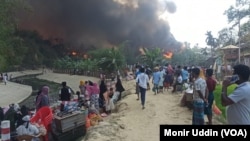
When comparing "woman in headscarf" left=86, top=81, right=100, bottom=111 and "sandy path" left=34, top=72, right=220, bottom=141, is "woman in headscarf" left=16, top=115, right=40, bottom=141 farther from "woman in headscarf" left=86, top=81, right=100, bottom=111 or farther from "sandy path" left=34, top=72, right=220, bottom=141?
"woman in headscarf" left=86, top=81, right=100, bottom=111

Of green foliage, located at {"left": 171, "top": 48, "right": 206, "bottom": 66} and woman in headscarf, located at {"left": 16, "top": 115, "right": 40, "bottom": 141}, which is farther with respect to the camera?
green foliage, located at {"left": 171, "top": 48, "right": 206, "bottom": 66}

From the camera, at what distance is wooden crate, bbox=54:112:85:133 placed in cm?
820

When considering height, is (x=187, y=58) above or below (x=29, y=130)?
above

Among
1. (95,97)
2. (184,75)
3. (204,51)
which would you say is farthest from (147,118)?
(204,51)

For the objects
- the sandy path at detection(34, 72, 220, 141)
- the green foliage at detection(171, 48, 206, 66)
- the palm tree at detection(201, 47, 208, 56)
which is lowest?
the sandy path at detection(34, 72, 220, 141)

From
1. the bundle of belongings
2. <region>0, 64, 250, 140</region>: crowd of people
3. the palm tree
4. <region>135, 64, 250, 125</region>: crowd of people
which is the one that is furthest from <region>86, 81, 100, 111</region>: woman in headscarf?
the palm tree

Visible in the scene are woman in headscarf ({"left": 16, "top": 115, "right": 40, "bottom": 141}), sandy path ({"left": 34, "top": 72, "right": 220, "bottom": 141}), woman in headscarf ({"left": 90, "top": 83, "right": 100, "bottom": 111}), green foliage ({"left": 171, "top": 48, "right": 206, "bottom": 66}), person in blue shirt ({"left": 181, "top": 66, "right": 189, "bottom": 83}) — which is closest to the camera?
woman in headscarf ({"left": 16, "top": 115, "right": 40, "bottom": 141})

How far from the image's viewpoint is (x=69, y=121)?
8.53 meters

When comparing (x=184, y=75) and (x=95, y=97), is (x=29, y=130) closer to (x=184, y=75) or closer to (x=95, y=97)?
(x=95, y=97)

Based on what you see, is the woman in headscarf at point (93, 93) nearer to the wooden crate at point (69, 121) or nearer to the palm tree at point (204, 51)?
the wooden crate at point (69, 121)

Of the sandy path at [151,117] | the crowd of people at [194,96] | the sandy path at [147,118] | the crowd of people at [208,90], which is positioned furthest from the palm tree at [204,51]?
the sandy path at [151,117]

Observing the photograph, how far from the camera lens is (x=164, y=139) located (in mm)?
3375

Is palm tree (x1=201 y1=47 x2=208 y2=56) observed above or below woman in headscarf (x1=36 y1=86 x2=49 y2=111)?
above

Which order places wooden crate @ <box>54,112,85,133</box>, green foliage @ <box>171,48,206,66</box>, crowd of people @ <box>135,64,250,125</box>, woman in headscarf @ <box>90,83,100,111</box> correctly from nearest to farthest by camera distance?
crowd of people @ <box>135,64,250,125</box> < wooden crate @ <box>54,112,85,133</box> < woman in headscarf @ <box>90,83,100,111</box> < green foliage @ <box>171,48,206,66</box>
